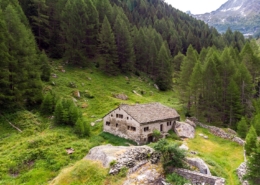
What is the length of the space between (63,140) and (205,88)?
105 feet

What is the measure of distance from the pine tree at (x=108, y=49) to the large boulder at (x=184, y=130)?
31.3 m

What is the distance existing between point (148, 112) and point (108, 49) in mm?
33022

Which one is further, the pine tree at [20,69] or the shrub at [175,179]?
the pine tree at [20,69]

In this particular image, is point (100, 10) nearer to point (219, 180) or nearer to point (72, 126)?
point (72, 126)

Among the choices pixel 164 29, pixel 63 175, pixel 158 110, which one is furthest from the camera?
pixel 164 29

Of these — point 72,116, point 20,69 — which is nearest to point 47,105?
point 72,116

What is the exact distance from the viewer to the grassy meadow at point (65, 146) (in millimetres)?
22375

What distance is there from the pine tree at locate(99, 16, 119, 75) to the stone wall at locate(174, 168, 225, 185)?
164 ft

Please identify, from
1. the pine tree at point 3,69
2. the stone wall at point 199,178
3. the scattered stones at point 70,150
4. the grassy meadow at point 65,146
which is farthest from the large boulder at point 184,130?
the pine tree at point 3,69

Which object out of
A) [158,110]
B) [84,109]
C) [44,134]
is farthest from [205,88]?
[44,134]

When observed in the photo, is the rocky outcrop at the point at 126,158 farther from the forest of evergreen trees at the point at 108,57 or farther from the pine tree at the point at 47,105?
the forest of evergreen trees at the point at 108,57

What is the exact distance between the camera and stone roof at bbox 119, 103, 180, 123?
37.5 metres

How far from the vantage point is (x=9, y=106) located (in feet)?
116

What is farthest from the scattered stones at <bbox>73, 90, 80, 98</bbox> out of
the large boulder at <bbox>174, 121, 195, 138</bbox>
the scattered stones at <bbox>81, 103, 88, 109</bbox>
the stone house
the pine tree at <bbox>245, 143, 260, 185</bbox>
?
the pine tree at <bbox>245, 143, 260, 185</bbox>
